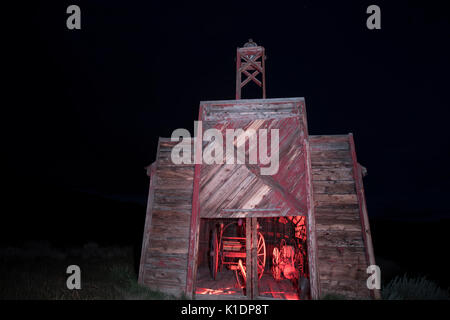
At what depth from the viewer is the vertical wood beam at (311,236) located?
5.15 meters

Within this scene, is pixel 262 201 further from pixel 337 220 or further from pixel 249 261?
pixel 337 220

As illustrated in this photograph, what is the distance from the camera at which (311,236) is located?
539 centimetres

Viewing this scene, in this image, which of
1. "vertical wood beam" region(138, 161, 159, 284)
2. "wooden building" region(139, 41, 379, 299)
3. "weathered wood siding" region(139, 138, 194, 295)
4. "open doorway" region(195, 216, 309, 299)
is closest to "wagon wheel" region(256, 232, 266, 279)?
"open doorway" region(195, 216, 309, 299)

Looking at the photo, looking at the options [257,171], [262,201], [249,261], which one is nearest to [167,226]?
[249,261]

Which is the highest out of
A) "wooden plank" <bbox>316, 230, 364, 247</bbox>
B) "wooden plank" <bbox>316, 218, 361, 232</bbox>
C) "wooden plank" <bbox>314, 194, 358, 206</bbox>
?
"wooden plank" <bbox>314, 194, 358, 206</bbox>

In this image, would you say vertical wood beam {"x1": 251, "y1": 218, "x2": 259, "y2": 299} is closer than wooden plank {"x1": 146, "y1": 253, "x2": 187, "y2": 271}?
Yes

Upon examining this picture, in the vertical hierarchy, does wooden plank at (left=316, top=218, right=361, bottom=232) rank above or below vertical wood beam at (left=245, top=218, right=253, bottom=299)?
above

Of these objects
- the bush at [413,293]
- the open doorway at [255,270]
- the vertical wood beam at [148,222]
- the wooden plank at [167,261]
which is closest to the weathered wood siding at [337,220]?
the open doorway at [255,270]

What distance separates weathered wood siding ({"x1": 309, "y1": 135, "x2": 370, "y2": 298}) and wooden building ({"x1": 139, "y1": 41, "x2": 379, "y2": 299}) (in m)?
0.02

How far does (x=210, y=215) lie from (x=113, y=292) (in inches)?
130

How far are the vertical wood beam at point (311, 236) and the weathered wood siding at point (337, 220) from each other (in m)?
0.22

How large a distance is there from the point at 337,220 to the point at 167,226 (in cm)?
498

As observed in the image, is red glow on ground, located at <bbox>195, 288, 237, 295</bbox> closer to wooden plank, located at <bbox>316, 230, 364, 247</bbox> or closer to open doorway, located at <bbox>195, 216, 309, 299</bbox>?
open doorway, located at <bbox>195, 216, 309, 299</bbox>

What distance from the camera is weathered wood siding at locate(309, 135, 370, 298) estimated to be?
5230 millimetres
